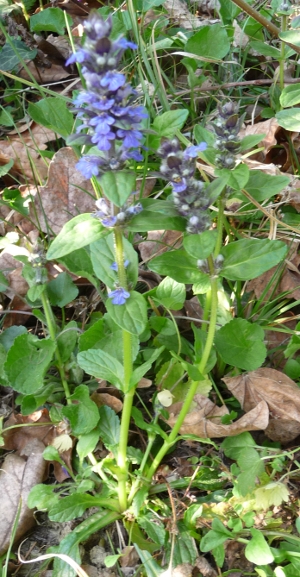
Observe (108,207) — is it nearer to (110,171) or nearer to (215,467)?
(110,171)

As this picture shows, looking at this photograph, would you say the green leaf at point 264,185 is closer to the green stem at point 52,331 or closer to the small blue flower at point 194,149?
the small blue flower at point 194,149

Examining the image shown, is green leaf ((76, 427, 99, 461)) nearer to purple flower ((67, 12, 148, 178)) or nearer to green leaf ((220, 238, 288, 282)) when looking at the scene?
green leaf ((220, 238, 288, 282))

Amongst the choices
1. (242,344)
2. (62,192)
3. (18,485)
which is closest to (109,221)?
(242,344)

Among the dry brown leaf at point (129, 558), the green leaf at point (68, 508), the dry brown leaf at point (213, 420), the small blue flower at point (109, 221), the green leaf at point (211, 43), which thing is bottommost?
the dry brown leaf at point (129, 558)

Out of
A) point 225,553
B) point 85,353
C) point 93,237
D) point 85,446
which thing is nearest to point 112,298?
point 93,237

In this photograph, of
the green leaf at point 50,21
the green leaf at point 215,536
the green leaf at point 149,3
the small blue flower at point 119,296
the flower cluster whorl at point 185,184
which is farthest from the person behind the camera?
the green leaf at point 50,21

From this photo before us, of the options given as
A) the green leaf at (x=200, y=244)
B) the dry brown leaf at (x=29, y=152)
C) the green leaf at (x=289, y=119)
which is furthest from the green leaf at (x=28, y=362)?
the green leaf at (x=289, y=119)
